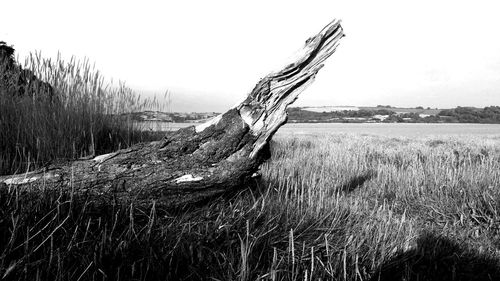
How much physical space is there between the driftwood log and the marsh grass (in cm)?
127

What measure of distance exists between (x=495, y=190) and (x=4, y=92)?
19.4ft

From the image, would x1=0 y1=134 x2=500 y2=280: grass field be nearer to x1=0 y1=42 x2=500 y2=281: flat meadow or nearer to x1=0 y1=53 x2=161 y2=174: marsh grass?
x1=0 y1=42 x2=500 y2=281: flat meadow

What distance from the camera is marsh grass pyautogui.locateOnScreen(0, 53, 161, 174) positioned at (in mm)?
3484

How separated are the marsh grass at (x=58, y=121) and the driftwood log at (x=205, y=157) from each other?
1.27 m

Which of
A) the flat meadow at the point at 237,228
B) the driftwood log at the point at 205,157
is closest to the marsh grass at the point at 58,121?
the flat meadow at the point at 237,228

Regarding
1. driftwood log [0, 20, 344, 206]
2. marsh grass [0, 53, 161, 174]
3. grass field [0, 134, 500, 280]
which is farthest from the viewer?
marsh grass [0, 53, 161, 174]

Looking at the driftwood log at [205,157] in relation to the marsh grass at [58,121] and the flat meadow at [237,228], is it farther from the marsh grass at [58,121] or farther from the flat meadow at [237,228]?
the marsh grass at [58,121]

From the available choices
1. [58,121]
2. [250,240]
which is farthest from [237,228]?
[58,121]

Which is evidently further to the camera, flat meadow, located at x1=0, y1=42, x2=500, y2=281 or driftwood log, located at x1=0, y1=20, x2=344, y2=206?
driftwood log, located at x1=0, y1=20, x2=344, y2=206

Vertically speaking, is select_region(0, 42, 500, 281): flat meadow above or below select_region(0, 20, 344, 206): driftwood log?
below

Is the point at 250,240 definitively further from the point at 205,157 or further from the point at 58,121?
the point at 58,121

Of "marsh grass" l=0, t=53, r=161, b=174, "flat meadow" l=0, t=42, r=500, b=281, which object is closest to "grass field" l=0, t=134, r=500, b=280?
"flat meadow" l=0, t=42, r=500, b=281

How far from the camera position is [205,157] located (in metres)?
2.30

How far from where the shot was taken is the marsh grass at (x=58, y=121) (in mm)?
3484
